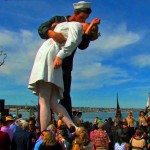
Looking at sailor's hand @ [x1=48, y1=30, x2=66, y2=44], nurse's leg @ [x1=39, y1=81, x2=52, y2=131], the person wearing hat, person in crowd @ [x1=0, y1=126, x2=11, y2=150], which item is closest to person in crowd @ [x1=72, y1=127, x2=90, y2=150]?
nurse's leg @ [x1=39, y1=81, x2=52, y2=131]

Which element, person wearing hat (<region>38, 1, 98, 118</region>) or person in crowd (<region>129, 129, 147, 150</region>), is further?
person in crowd (<region>129, 129, 147, 150</region>)

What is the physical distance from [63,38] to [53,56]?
0.41 meters

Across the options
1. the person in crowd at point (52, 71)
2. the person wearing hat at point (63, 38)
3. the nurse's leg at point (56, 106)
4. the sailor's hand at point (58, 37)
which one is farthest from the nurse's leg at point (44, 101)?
the sailor's hand at point (58, 37)

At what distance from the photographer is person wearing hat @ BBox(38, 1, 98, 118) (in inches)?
288

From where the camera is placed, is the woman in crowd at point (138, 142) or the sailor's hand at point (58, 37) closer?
the sailor's hand at point (58, 37)

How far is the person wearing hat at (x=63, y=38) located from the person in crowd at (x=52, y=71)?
138 millimetres

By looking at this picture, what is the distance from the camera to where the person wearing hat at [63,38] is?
7.31 meters

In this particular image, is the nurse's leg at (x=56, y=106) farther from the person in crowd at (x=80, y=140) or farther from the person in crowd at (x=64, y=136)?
the person in crowd at (x=80, y=140)

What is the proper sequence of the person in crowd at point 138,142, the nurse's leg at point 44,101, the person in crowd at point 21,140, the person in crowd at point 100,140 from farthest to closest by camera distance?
the person in crowd at point 138,142 < the person in crowd at point 100,140 < the person in crowd at point 21,140 < the nurse's leg at point 44,101

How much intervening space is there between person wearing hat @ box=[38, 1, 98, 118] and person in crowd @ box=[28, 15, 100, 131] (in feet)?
0.45

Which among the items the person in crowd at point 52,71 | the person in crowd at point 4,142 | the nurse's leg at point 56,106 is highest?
the person in crowd at point 52,71

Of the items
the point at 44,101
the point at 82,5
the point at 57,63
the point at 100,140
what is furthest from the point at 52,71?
the point at 100,140

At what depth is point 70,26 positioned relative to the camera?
7.13 metres

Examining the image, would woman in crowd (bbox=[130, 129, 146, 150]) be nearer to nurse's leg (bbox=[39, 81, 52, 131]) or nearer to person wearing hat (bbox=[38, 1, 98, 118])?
person wearing hat (bbox=[38, 1, 98, 118])
